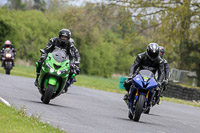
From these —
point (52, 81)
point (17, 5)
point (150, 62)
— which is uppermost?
point (150, 62)

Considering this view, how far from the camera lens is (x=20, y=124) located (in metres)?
8.62

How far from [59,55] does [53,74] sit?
59 cm

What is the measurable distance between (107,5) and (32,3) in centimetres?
12190

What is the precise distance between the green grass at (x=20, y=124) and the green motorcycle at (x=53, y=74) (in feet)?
11.5

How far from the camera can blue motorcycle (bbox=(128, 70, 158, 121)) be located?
12492 mm

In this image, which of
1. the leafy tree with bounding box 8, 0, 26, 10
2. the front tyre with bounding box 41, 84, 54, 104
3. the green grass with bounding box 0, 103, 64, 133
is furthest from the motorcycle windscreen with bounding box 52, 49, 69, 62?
the leafy tree with bounding box 8, 0, 26, 10

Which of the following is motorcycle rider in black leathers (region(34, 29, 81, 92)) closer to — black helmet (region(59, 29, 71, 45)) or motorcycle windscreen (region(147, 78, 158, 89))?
black helmet (region(59, 29, 71, 45))

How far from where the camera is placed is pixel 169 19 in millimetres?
37281

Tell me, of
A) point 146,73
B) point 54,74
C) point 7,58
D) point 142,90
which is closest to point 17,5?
point 7,58

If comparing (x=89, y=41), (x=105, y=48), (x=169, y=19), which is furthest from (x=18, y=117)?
(x=105, y=48)

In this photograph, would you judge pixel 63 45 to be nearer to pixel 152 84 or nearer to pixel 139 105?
pixel 152 84

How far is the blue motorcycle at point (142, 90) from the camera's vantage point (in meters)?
12.5

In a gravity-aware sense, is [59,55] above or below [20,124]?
above

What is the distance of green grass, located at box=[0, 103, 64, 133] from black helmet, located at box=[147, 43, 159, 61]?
427 centimetres
